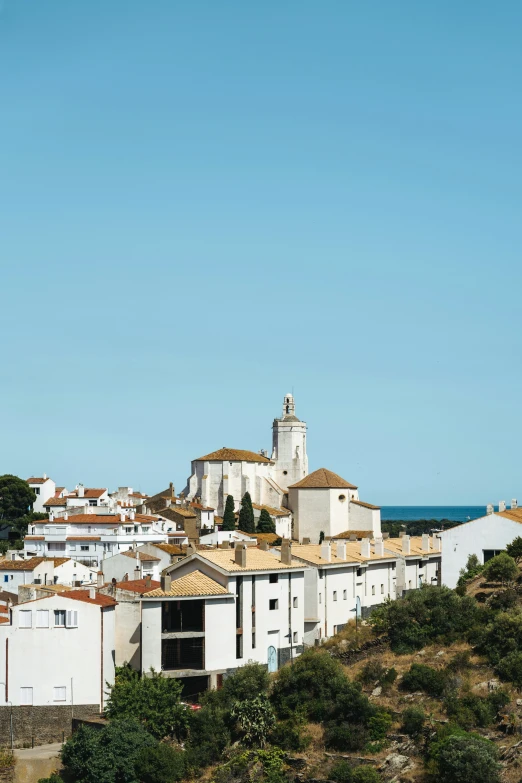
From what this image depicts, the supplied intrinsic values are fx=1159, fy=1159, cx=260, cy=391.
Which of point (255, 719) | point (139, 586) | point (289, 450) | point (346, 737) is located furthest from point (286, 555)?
point (289, 450)

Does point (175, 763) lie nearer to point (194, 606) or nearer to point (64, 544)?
point (194, 606)

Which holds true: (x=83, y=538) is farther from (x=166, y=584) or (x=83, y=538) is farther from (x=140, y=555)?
(x=166, y=584)

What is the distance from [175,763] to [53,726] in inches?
258

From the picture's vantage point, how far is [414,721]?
145ft

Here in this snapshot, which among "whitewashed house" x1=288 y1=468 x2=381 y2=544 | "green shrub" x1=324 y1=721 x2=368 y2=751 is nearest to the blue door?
"green shrub" x1=324 y1=721 x2=368 y2=751

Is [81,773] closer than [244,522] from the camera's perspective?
Yes

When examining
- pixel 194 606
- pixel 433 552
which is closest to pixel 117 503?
pixel 433 552

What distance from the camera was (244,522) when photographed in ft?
356

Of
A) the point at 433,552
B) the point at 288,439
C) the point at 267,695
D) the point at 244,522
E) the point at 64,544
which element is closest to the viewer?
the point at 267,695

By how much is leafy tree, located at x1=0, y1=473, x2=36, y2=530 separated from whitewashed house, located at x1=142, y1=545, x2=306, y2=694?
190ft

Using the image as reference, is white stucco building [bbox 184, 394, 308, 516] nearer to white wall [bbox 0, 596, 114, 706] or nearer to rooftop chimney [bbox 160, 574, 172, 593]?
rooftop chimney [bbox 160, 574, 172, 593]

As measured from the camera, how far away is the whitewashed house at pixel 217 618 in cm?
5056

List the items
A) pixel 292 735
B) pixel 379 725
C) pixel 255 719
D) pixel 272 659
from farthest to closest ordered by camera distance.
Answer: pixel 272 659, pixel 255 719, pixel 292 735, pixel 379 725

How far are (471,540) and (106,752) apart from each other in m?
26.6
